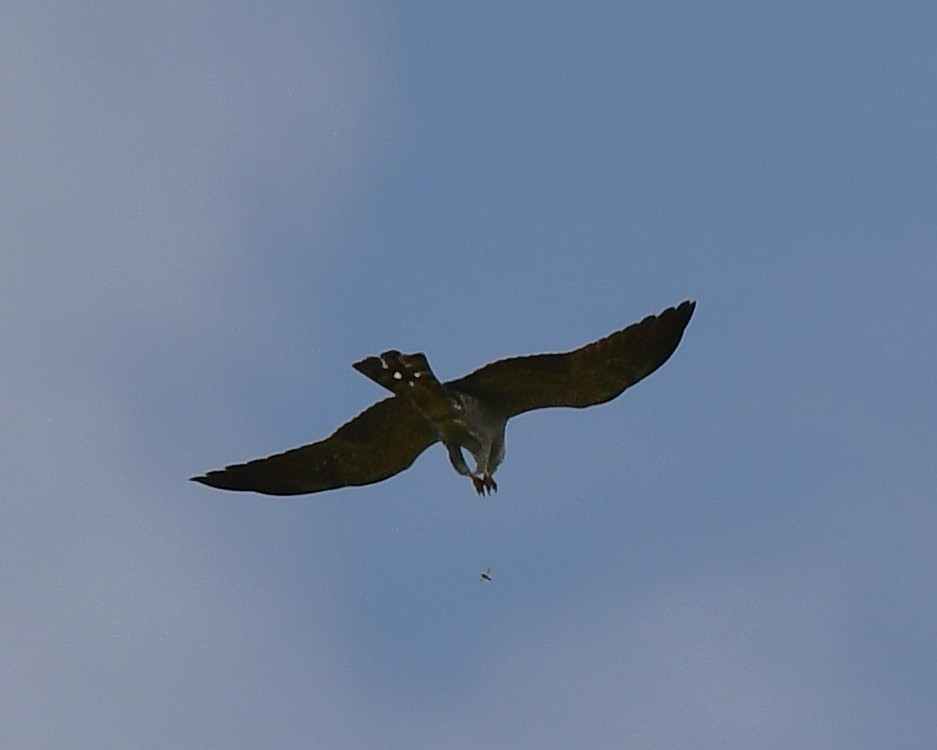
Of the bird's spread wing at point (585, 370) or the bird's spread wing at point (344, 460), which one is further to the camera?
the bird's spread wing at point (344, 460)

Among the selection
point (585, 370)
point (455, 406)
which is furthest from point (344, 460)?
point (585, 370)

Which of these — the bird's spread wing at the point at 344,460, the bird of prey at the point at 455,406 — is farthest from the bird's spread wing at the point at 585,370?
the bird's spread wing at the point at 344,460

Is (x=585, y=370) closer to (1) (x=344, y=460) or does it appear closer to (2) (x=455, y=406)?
(2) (x=455, y=406)

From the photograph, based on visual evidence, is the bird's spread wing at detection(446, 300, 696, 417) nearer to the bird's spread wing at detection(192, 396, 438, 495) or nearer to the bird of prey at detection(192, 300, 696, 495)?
the bird of prey at detection(192, 300, 696, 495)

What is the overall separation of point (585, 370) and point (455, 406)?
1493 millimetres

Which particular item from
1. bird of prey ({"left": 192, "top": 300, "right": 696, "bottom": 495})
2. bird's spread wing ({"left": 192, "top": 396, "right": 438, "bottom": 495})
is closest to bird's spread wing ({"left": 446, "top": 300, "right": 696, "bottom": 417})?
bird of prey ({"left": 192, "top": 300, "right": 696, "bottom": 495})

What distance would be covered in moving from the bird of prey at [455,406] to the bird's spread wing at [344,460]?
0.04 feet

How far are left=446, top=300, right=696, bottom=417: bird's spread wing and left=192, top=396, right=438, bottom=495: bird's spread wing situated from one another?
1.10 meters

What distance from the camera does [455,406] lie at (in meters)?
23.2

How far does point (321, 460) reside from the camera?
24312 mm

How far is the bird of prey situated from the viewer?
74.5ft

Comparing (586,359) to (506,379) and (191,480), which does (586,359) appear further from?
(191,480)

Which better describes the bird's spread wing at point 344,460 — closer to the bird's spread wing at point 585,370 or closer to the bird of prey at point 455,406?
the bird of prey at point 455,406

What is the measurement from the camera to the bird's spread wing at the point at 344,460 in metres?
24.0
